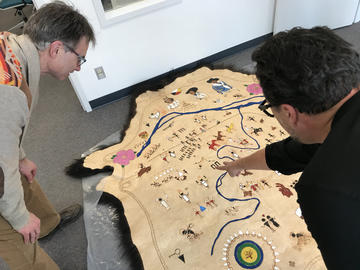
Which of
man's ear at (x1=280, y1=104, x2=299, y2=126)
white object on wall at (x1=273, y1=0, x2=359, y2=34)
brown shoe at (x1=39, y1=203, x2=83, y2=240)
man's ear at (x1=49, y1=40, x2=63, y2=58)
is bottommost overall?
brown shoe at (x1=39, y1=203, x2=83, y2=240)

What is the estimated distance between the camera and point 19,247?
3.60 ft

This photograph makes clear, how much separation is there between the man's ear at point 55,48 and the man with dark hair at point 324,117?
2.41 ft

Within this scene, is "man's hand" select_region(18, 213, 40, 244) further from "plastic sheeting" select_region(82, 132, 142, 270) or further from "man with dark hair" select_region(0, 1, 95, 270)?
"plastic sheeting" select_region(82, 132, 142, 270)

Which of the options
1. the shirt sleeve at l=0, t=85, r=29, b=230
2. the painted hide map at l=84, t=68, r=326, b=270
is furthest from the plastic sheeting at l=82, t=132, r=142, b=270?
the shirt sleeve at l=0, t=85, r=29, b=230

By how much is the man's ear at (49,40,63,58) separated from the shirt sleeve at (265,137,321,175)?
0.90 metres

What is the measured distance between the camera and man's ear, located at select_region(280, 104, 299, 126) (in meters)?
0.81

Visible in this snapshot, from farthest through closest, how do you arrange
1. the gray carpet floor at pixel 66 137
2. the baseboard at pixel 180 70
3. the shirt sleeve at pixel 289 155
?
1. the baseboard at pixel 180 70
2. the gray carpet floor at pixel 66 137
3. the shirt sleeve at pixel 289 155

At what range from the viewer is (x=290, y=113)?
0.82m

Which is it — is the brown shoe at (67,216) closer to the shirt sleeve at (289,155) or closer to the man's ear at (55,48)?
the man's ear at (55,48)

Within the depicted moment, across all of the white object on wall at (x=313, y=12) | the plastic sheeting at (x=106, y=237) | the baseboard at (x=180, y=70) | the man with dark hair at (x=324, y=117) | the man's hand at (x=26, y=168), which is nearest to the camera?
the man with dark hair at (x=324, y=117)

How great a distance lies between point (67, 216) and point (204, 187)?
82 centimetres

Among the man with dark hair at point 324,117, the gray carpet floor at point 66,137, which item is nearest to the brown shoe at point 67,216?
the gray carpet floor at point 66,137

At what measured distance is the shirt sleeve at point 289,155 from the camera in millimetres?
1016

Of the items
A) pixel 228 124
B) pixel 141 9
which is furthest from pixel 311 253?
pixel 141 9
